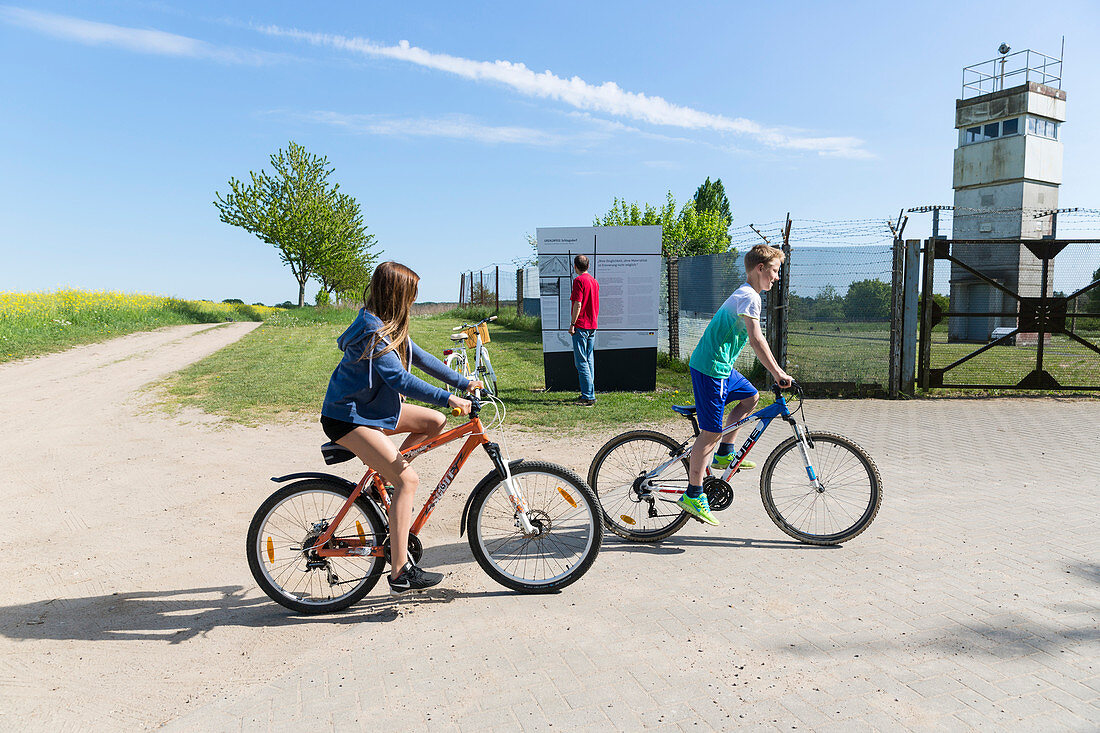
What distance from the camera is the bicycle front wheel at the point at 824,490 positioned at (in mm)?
4645

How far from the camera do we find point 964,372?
12578 mm

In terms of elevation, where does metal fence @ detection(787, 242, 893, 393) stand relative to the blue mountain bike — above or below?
above

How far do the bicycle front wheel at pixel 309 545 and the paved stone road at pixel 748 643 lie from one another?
0.14 m

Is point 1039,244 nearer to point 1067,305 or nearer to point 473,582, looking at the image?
point 1067,305

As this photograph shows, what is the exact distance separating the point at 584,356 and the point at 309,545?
6831 millimetres

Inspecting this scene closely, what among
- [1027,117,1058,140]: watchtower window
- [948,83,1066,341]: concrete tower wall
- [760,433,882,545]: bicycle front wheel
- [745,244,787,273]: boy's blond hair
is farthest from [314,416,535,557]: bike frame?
[1027,117,1058,140]: watchtower window

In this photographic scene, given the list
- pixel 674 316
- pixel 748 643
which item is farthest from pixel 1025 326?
pixel 748 643

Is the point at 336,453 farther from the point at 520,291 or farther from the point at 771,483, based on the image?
the point at 520,291

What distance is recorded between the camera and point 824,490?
4.71 meters

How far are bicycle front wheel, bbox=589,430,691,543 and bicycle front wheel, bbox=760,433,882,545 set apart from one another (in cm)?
62

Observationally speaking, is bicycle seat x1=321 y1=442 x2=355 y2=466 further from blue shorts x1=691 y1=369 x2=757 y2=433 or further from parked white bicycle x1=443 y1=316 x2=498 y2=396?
parked white bicycle x1=443 y1=316 x2=498 y2=396

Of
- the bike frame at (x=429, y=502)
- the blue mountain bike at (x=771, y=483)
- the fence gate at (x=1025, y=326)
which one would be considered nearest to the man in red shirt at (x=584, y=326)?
the fence gate at (x=1025, y=326)

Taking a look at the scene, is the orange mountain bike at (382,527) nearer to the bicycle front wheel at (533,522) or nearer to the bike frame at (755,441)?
the bicycle front wheel at (533,522)

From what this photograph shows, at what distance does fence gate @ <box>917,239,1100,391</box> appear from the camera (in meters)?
10.9
